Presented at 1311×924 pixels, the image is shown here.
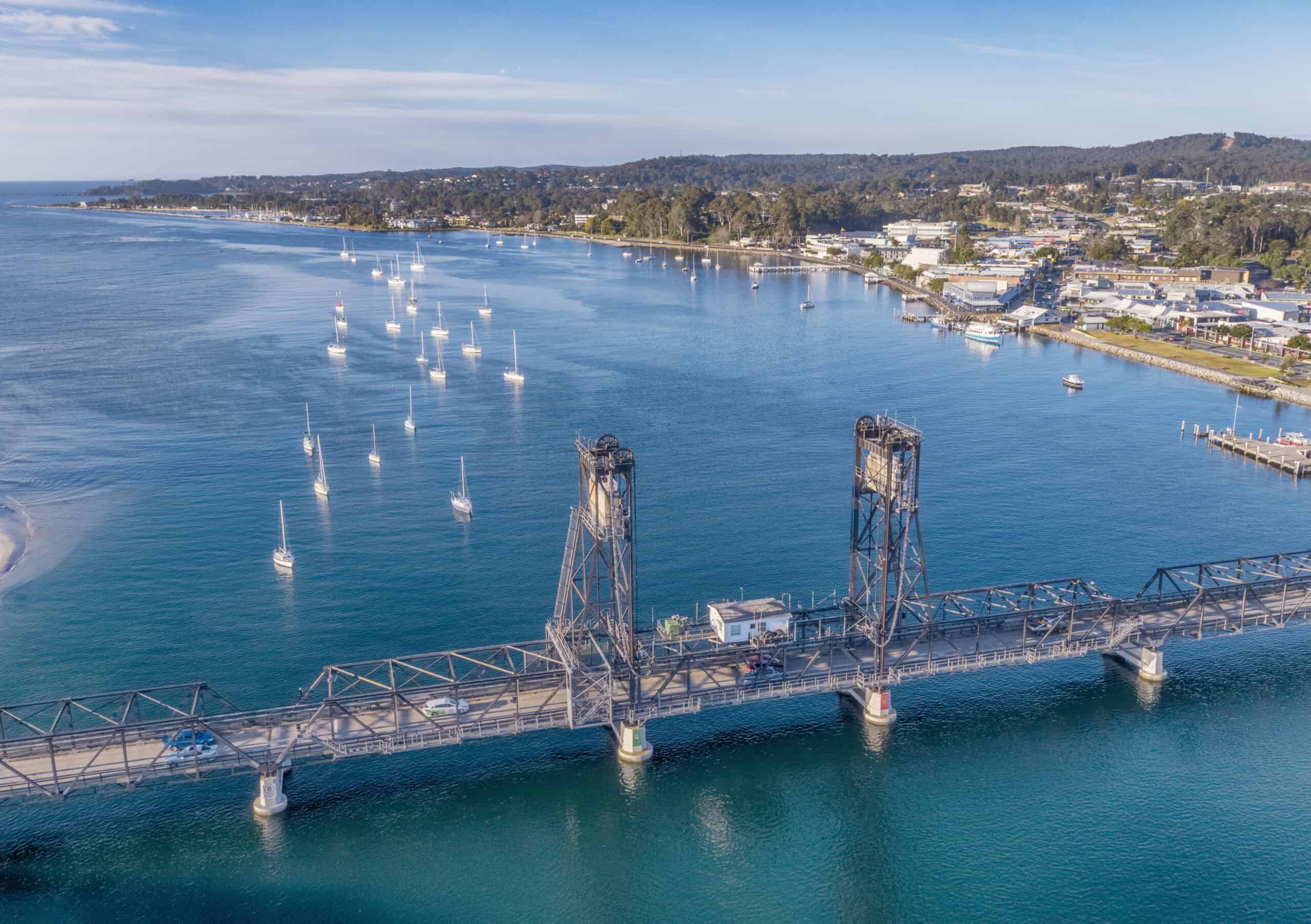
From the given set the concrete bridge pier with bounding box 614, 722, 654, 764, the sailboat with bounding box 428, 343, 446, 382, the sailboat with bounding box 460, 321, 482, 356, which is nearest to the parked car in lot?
the concrete bridge pier with bounding box 614, 722, 654, 764

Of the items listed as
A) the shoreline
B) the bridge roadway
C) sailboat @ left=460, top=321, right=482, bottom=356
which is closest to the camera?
the bridge roadway

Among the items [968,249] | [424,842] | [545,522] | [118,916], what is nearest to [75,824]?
[118,916]

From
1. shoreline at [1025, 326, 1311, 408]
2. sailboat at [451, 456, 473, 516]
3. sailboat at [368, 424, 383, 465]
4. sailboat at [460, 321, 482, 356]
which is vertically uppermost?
sailboat at [460, 321, 482, 356]

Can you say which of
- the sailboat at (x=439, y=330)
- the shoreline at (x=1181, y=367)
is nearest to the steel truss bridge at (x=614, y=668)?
the shoreline at (x=1181, y=367)

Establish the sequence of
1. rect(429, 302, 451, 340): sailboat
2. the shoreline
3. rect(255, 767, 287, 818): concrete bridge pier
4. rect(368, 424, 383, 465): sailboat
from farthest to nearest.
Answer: rect(429, 302, 451, 340): sailboat < the shoreline < rect(368, 424, 383, 465): sailboat < rect(255, 767, 287, 818): concrete bridge pier

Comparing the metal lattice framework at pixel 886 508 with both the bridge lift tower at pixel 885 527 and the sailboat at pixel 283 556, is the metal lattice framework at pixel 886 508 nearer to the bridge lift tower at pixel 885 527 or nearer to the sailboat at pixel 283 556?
the bridge lift tower at pixel 885 527

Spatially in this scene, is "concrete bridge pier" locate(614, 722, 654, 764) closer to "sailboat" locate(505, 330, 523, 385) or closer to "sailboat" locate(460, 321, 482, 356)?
"sailboat" locate(505, 330, 523, 385)

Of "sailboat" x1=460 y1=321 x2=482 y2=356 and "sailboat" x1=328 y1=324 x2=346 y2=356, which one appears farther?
"sailboat" x1=460 y1=321 x2=482 y2=356
